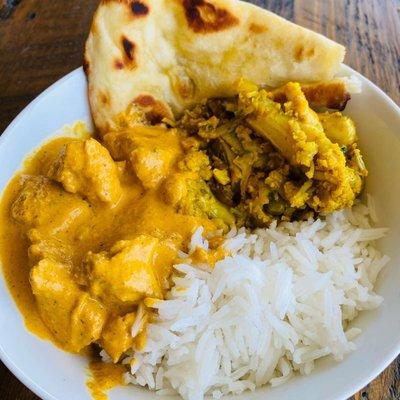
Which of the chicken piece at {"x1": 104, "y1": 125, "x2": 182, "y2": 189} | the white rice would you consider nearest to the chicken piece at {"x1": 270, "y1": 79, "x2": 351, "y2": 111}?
the chicken piece at {"x1": 104, "y1": 125, "x2": 182, "y2": 189}

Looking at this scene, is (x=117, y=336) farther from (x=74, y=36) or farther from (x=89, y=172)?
(x=74, y=36)

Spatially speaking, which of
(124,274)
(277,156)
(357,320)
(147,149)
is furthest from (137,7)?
(357,320)

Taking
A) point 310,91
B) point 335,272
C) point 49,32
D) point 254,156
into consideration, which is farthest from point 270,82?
point 49,32

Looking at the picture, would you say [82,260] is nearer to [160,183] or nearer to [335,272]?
[160,183]

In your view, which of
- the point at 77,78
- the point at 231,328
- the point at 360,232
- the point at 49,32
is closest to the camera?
the point at 231,328

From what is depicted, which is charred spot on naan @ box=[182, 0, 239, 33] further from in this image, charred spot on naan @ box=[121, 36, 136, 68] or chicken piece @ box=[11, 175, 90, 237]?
chicken piece @ box=[11, 175, 90, 237]

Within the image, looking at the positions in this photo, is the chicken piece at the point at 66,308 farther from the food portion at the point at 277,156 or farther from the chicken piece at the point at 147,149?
the food portion at the point at 277,156

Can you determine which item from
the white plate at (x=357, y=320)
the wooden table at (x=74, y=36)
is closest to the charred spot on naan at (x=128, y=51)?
the white plate at (x=357, y=320)
